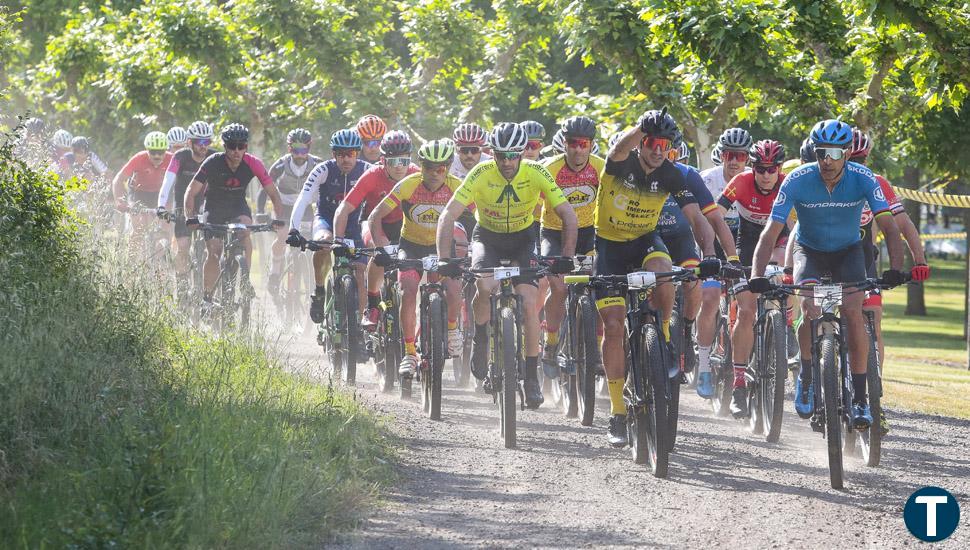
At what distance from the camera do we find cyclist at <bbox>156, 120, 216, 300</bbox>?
1611cm

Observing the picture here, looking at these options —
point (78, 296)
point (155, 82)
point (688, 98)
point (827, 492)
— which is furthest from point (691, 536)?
point (155, 82)

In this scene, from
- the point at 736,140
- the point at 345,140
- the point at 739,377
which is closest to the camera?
the point at 739,377

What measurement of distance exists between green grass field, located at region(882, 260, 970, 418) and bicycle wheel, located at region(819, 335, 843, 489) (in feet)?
17.9

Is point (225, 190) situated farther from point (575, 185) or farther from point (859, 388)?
point (859, 388)

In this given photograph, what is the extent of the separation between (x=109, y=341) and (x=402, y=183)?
3.37 m

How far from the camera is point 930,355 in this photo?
26594mm

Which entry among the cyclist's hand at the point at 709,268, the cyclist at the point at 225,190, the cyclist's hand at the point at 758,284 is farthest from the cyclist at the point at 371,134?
the cyclist's hand at the point at 758,284

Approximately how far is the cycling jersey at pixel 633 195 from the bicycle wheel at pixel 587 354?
1.27m

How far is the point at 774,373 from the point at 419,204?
133 inches

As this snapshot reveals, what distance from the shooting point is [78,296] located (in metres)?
10.5

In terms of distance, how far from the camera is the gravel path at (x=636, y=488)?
7.50m

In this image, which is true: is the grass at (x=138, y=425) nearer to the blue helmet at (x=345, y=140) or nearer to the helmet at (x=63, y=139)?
the blue helmet at (x=345, y=140)

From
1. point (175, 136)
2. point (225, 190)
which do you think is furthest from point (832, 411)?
point (175, 136)

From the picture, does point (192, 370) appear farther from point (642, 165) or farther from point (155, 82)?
point (155, 82)
